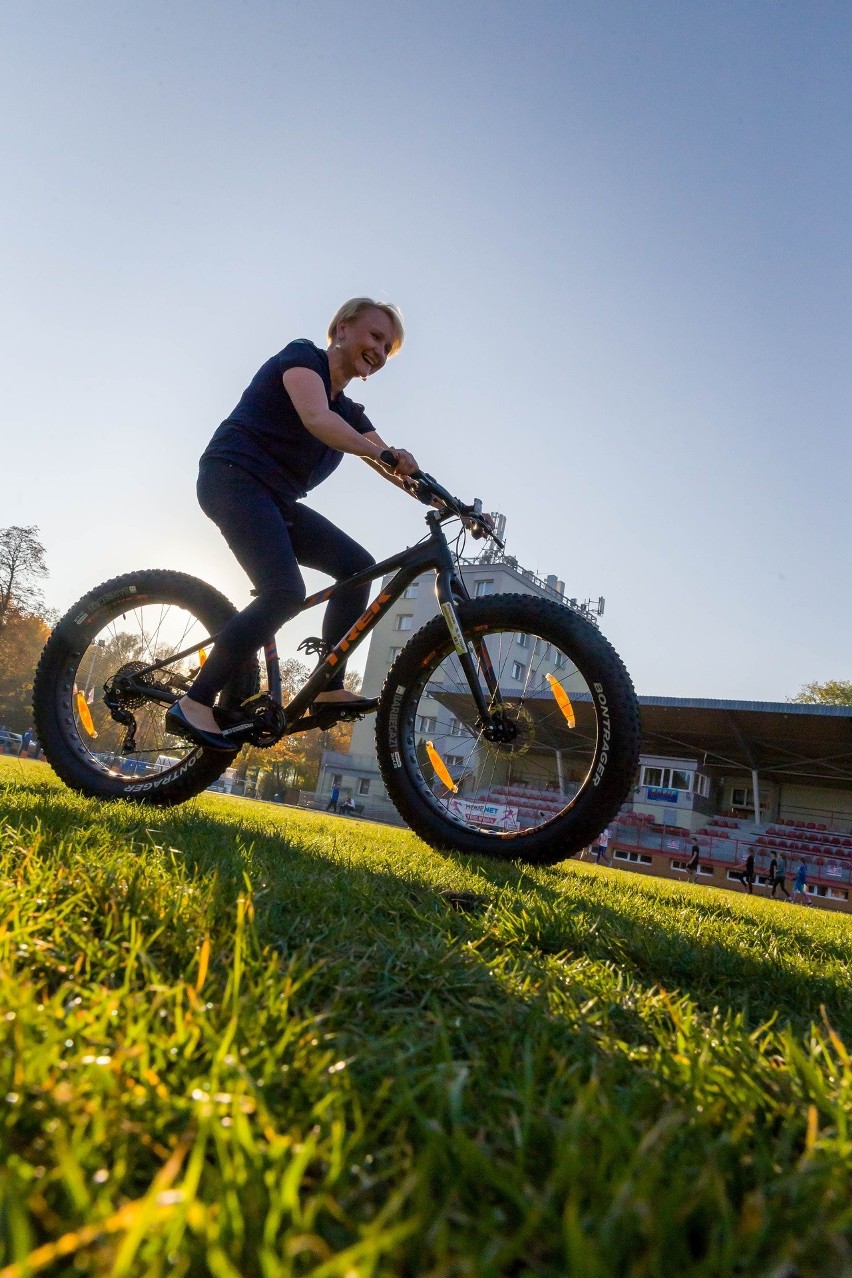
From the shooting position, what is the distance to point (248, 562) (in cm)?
382

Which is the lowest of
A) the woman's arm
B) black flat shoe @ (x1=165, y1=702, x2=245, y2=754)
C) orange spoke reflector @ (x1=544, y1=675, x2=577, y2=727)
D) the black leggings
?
black flat shoe @ (x1=165, y1=702, x2=245, y2=754)

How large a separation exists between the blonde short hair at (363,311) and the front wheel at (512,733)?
157 centimetres

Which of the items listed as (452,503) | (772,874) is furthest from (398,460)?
(772,874)

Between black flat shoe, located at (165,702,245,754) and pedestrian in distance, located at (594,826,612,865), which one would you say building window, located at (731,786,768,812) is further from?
black flat shoe, located at (165,702,245,754)

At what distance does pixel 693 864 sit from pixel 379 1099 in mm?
32678

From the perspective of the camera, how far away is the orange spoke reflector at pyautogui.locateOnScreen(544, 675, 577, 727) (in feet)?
11.9

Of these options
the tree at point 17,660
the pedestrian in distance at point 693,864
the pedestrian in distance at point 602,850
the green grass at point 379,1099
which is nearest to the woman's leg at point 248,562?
the green grass at point 379,1099

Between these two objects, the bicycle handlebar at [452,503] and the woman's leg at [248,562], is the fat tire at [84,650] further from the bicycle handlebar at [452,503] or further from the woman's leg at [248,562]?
the bicycle handlebar at [452,503]

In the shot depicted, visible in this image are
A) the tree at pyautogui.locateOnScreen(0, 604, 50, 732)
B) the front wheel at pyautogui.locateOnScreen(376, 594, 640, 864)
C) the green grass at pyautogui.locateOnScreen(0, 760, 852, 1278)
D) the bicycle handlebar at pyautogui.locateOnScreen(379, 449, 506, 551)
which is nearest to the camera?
the green grass at pyautogui.locateOnScreen(0, 760, 852, 1278)

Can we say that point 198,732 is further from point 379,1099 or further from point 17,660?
point 17,660

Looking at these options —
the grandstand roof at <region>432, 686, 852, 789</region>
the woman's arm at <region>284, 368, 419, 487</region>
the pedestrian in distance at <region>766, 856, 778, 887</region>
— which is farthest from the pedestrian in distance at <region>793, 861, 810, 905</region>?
the woman's arm at <region>284, 368, 419, 487</region>

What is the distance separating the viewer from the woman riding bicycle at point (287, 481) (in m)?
3.67

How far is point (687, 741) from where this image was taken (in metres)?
35.8

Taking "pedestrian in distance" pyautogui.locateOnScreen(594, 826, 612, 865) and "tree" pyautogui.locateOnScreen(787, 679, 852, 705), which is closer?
"pedestrian in distance" pyautogui.locateOnScreen(594, 826, 612, 865)
